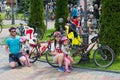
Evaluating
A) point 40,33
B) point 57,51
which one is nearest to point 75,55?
point 57,51

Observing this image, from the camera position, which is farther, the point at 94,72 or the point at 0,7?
the point at 0,7

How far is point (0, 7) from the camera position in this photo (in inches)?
1977

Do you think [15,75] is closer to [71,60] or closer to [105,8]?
[71,60]

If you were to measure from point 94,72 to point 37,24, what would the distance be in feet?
33.6

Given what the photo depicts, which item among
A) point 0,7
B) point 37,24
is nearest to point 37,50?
point 37,24

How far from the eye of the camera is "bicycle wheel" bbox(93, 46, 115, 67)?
35.7 ft

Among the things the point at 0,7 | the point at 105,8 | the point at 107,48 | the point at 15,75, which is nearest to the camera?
the point at 15,75

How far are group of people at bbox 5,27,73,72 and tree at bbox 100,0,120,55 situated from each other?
1.67 meters

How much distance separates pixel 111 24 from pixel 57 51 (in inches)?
81.1

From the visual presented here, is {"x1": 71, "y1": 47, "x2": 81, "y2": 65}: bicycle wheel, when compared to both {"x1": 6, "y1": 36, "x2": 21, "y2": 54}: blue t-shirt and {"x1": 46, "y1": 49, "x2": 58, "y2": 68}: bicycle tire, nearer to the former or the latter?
{"x1": 46, "y1": 49, "x2": 58, "y2": 68}: bicycle tire

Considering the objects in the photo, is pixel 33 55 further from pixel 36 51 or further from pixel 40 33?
pixel 40 33

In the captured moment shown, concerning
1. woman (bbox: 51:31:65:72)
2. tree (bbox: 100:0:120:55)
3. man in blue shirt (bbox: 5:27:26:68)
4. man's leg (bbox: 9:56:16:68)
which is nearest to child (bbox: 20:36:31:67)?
man in blue shirt (bbox: 5:27:26:68)

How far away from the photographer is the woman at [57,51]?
10.6 m

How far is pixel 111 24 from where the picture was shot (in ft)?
37.9
